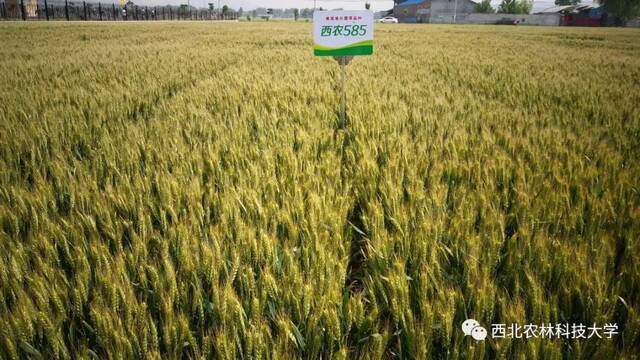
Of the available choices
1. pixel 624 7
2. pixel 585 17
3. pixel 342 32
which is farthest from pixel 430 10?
pixel 342 32

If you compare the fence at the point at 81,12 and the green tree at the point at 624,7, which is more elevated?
the green tree at the point at 624,7

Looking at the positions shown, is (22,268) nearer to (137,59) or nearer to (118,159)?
(118,159)

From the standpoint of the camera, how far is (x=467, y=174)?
2277mm

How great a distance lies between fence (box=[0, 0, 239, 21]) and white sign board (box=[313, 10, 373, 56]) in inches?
1508

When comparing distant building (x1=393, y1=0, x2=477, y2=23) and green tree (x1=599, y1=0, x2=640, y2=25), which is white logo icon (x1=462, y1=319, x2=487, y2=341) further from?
distant building (x1=393, y1=0, x2=477, y2=23)

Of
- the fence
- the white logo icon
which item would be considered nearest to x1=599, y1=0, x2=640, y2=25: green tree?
the fence

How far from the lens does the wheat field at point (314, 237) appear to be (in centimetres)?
108

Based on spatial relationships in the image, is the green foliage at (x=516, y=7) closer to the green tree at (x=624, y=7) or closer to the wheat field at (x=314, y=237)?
the green tree at (x=624, y=7)

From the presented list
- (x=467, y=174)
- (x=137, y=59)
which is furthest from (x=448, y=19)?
(x=467, y=174)

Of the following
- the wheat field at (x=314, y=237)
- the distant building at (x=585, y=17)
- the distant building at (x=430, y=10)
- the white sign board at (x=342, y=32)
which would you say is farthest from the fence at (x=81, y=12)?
the distant building at (x=585, y=17)

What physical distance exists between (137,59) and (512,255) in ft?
31.5

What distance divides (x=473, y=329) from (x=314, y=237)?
670 millimetres

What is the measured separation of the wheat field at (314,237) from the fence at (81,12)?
1538 inches

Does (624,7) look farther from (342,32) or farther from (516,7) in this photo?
(342,32)
